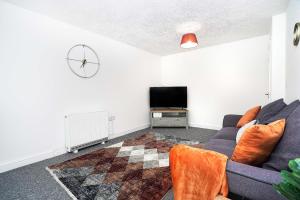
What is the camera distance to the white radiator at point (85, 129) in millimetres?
2799

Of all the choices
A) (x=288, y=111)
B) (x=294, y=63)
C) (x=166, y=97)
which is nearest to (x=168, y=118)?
(x=166, y=97)

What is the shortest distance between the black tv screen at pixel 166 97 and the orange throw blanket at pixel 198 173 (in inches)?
133

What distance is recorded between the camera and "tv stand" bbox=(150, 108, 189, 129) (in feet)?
14.5

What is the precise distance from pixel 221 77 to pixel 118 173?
3.48 metres

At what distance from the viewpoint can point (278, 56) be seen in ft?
8.73

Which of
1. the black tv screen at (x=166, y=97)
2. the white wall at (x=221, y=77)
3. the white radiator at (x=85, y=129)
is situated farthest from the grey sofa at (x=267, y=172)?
the black tv screen at (x=166, y=97)

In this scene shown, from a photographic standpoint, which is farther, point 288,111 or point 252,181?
point 288,111

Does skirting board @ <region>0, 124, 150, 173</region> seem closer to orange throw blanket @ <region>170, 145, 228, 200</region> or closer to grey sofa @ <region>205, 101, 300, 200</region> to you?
orange throw blanket @ <region>170, 145, 228, 200</region>

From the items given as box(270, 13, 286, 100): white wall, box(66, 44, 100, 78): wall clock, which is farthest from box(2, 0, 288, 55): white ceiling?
box(66, 44, 100, 78): wall clock

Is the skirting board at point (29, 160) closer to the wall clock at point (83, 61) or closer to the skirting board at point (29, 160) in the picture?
the skirting board at point (29, 160)

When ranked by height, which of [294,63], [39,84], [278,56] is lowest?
[39,84]

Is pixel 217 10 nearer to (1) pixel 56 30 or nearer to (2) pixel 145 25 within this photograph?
(2) pixel 145 25

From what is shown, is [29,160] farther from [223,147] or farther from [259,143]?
[259,143]

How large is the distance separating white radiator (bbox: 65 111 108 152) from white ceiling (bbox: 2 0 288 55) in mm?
1713
